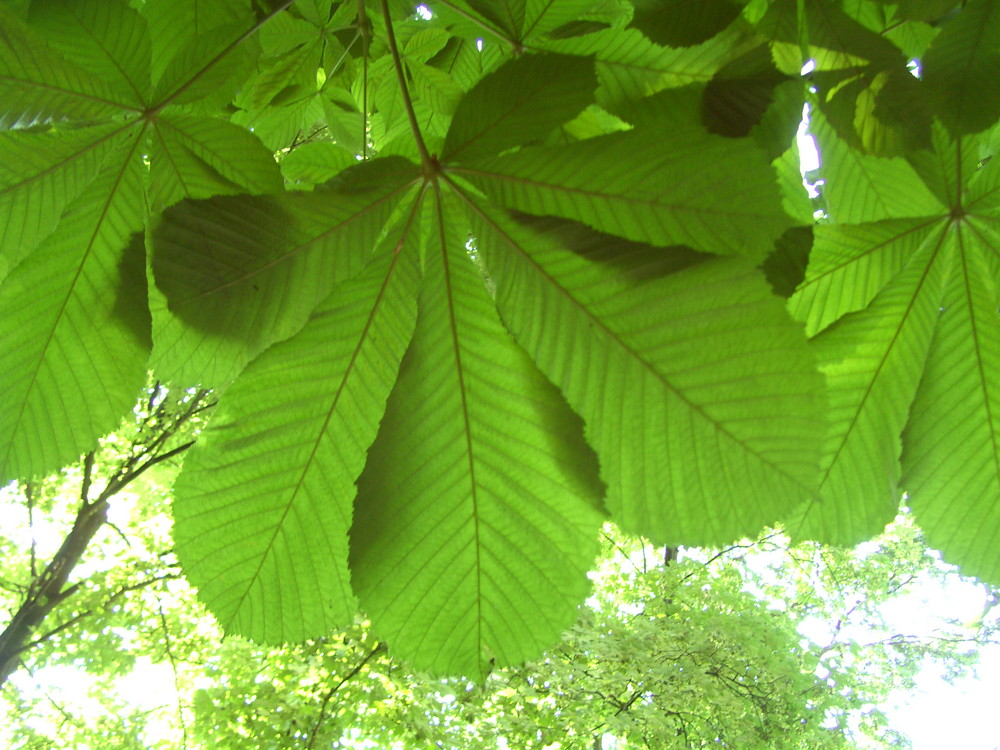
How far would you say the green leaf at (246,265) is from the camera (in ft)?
1.83

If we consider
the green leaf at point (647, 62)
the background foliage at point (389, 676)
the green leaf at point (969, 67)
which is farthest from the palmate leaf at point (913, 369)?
the background foliage at point (389, 676)

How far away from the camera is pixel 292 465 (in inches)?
22.5

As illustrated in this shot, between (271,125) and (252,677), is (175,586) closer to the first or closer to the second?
(252,677)

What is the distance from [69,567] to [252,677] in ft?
6.20

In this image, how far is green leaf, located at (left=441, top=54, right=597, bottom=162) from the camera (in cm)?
57

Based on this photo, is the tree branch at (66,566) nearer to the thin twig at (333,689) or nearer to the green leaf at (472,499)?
the thin twig at (333,689)

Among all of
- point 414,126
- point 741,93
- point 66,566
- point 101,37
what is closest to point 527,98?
point 414,126

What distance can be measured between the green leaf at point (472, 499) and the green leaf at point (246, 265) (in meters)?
0.09

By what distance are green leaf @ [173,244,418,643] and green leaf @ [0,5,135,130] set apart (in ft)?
1.07

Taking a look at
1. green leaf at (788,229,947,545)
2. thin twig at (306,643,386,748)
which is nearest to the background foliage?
thin twig at (306,643,386,748)

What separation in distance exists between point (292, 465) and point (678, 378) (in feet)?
1.02

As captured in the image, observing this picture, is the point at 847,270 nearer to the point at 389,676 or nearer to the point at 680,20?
the point at 680,20

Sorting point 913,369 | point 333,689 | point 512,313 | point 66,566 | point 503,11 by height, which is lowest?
point 512,313

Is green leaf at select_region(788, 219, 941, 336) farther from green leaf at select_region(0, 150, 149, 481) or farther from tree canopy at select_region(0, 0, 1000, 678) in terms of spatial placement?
green leaf at select_region(0, 150, 149, 481)
